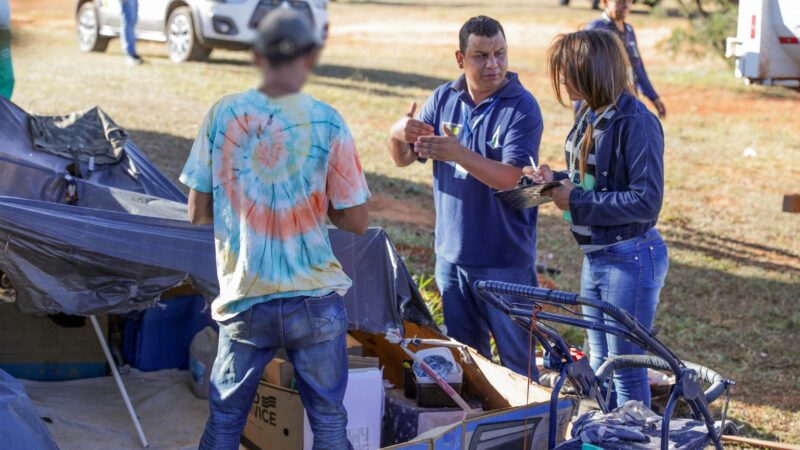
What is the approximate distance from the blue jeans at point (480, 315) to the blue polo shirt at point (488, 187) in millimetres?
47

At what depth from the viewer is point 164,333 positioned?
4.86m

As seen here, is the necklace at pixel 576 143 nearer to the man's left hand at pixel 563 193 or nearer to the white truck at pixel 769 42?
the man's left hand at pixel 563 193

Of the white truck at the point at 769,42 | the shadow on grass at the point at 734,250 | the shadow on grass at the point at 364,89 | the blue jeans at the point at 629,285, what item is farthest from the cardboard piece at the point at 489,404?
the shadow on grass at the point at 364,89

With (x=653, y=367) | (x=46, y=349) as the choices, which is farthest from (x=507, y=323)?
(x=46, y=349)

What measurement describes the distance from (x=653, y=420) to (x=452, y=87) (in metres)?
1.69

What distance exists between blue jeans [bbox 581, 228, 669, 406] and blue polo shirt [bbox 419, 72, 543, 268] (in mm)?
439

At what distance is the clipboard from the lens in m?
3.59

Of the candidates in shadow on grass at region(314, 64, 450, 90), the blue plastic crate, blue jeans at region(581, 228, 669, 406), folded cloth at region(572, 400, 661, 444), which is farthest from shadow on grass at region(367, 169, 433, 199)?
folded cloth at region(572, 400, 661, 444)

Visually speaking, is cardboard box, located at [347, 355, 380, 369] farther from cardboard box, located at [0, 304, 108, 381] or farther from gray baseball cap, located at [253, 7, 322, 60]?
gray baseball cap, located at [253, 7, 322, 60]

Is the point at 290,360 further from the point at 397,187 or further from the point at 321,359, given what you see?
the point at 397,187

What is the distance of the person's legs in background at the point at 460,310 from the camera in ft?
13.7

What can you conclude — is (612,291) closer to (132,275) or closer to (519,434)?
(519,434)

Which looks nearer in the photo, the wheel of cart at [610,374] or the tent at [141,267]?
the wheel of cart at [610,374]

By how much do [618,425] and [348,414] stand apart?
45.5 inches
